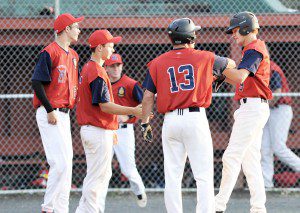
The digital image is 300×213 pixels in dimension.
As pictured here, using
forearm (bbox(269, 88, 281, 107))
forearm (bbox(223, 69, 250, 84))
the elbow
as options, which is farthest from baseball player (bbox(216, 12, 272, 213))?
forearm (bbox(269, 88, 281, 107))

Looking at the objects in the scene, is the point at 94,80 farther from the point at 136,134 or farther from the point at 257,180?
the point at 136,134

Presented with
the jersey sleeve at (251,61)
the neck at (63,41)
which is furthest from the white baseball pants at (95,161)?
the jersey sleeve at (251,61)

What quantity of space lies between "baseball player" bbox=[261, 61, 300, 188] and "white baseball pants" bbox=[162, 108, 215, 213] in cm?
397

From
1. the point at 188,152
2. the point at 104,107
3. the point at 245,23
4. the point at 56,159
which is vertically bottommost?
the point at 56,159

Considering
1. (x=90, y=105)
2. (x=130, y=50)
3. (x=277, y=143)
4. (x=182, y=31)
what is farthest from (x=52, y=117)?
(x=130, y=50)

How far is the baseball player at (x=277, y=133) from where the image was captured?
10727mm

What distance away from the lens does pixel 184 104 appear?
683cm

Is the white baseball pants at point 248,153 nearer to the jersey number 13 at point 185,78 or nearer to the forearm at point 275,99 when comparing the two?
the jersey number 13 at point 185,78

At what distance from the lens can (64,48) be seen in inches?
309

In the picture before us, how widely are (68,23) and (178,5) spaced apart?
4.35 meters

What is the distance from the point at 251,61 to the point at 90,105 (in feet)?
5.10

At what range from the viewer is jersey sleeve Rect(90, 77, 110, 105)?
739 centimetres

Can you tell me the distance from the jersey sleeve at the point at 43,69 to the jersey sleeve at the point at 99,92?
0.47 m

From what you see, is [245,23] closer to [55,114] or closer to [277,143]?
[55,114]
